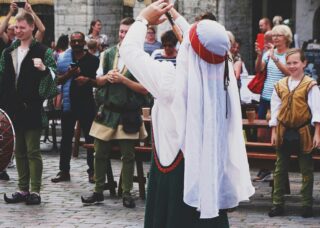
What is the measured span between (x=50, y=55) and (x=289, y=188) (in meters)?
3.08

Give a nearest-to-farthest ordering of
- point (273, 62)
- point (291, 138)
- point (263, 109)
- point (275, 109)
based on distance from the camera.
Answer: point (291, 138), point (275, 109), point (273, 62), point (263, 109)

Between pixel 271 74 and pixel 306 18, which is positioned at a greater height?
pixel 306 18

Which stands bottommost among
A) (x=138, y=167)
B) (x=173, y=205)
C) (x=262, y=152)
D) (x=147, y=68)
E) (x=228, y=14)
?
(x=138, y=167)

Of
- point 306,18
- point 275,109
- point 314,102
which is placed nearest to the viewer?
point 314,102

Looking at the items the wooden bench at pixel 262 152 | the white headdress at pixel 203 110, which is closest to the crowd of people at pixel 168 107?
the white headdress at pixel 203 110

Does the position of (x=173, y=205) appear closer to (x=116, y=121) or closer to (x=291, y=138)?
(x=291, y=138)

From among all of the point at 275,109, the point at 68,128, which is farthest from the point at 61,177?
the point at 275,109

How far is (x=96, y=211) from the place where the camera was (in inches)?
401

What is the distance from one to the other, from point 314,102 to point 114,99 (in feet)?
6.97

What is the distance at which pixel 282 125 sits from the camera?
385 inches

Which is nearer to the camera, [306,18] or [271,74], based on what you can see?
[271,74]

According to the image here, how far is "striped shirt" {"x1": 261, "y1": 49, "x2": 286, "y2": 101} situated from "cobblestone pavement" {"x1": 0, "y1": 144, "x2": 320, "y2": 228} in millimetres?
1123

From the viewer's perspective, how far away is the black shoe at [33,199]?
34.6 feet

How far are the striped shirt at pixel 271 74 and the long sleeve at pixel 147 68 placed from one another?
17.4ft
